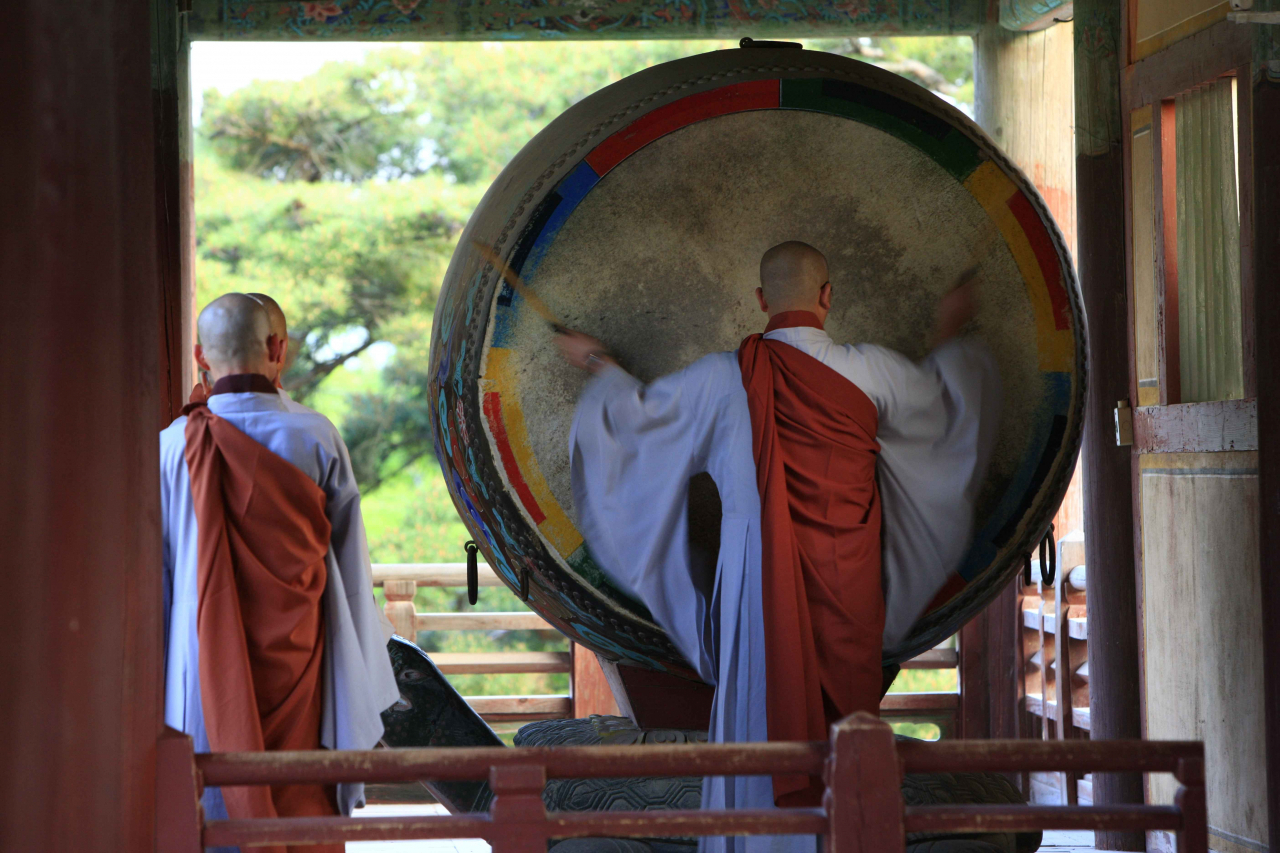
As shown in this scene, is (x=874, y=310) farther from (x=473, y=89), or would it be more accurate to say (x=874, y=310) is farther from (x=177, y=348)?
(x=473, y=89)

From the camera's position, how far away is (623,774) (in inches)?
68.6

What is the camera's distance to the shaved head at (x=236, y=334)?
99.7 inches

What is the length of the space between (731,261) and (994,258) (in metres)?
0.56

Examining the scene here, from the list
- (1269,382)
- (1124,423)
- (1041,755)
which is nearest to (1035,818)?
(1041,755)

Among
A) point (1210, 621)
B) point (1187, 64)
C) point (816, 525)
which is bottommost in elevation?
point (1210, 621)

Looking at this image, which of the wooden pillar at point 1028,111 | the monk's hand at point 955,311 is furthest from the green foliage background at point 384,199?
the monk's hand at point 955,311

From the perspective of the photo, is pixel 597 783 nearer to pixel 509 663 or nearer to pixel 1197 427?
pixel 1197 427

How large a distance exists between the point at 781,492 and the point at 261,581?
3.28 ft

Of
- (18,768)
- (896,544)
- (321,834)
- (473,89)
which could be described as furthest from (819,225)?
(473,89)

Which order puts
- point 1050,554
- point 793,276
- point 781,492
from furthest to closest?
point 1050,554 < point 793,276 < point 781,492

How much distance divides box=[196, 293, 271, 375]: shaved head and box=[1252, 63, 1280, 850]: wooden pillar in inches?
74.9

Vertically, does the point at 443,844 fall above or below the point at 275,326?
below

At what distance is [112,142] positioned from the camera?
168 centimetres

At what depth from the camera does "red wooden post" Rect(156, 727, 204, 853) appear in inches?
65.6
